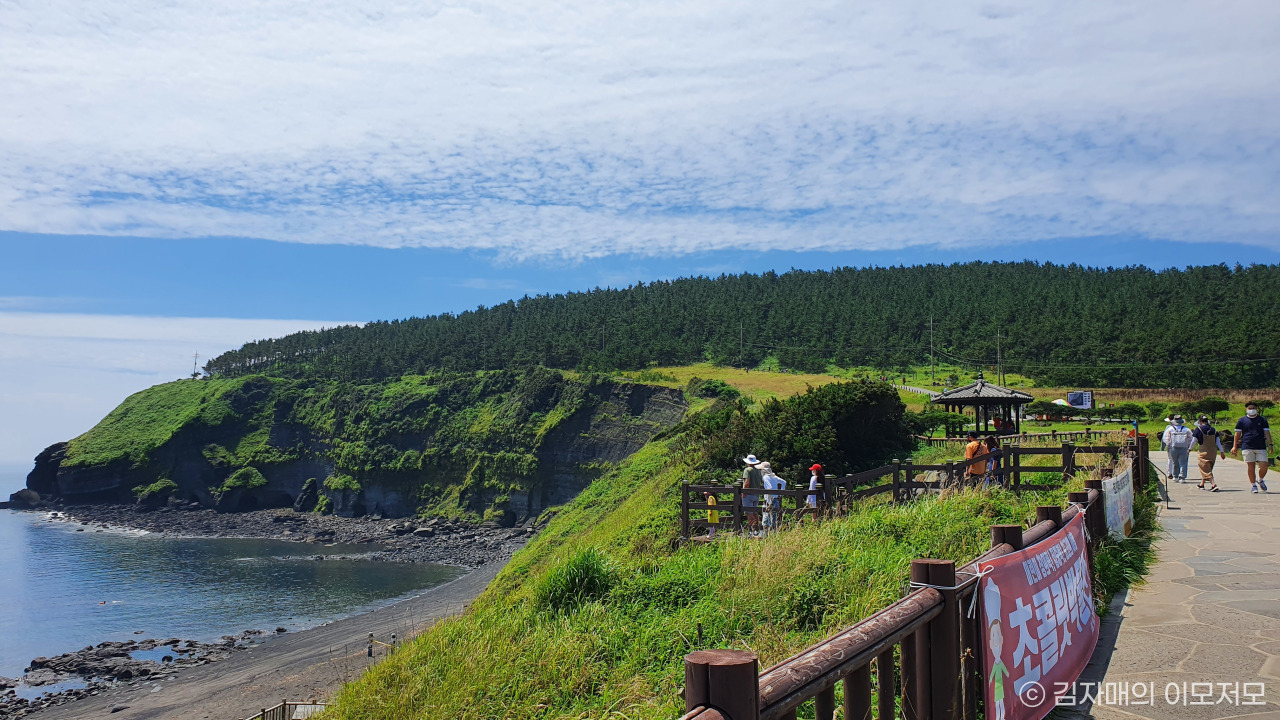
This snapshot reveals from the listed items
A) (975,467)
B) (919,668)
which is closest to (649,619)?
(919,668)

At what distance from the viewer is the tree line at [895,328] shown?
75250mm

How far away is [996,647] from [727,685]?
2389 mm

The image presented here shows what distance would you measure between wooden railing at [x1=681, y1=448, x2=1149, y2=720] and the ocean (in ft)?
160

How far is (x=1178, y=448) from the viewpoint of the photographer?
1722cm

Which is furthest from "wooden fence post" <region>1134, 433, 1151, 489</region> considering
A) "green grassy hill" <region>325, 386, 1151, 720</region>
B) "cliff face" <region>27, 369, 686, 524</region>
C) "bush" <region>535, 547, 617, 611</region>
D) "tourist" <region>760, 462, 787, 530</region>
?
"cliff face" <region>27, 369, 686, 524</region>

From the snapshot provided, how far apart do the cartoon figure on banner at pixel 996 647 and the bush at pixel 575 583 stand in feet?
16.6

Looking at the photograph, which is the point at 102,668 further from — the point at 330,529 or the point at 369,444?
the point at 369,444

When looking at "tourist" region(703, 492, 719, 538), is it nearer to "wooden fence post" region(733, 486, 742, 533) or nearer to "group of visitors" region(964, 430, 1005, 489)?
"wooden fence post" region(733, 486, 742, 533)

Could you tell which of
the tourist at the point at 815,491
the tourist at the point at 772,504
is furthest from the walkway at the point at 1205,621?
the tourist at the point at 772,504

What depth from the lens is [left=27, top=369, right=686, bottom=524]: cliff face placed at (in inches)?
2899

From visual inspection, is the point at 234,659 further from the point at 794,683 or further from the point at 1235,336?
the point at 1235,336

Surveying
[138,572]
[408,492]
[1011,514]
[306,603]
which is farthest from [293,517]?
[1011,514]

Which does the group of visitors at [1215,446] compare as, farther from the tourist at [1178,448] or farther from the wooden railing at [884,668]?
the wooden railing at [884,668]

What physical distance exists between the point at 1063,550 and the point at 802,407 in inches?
896
